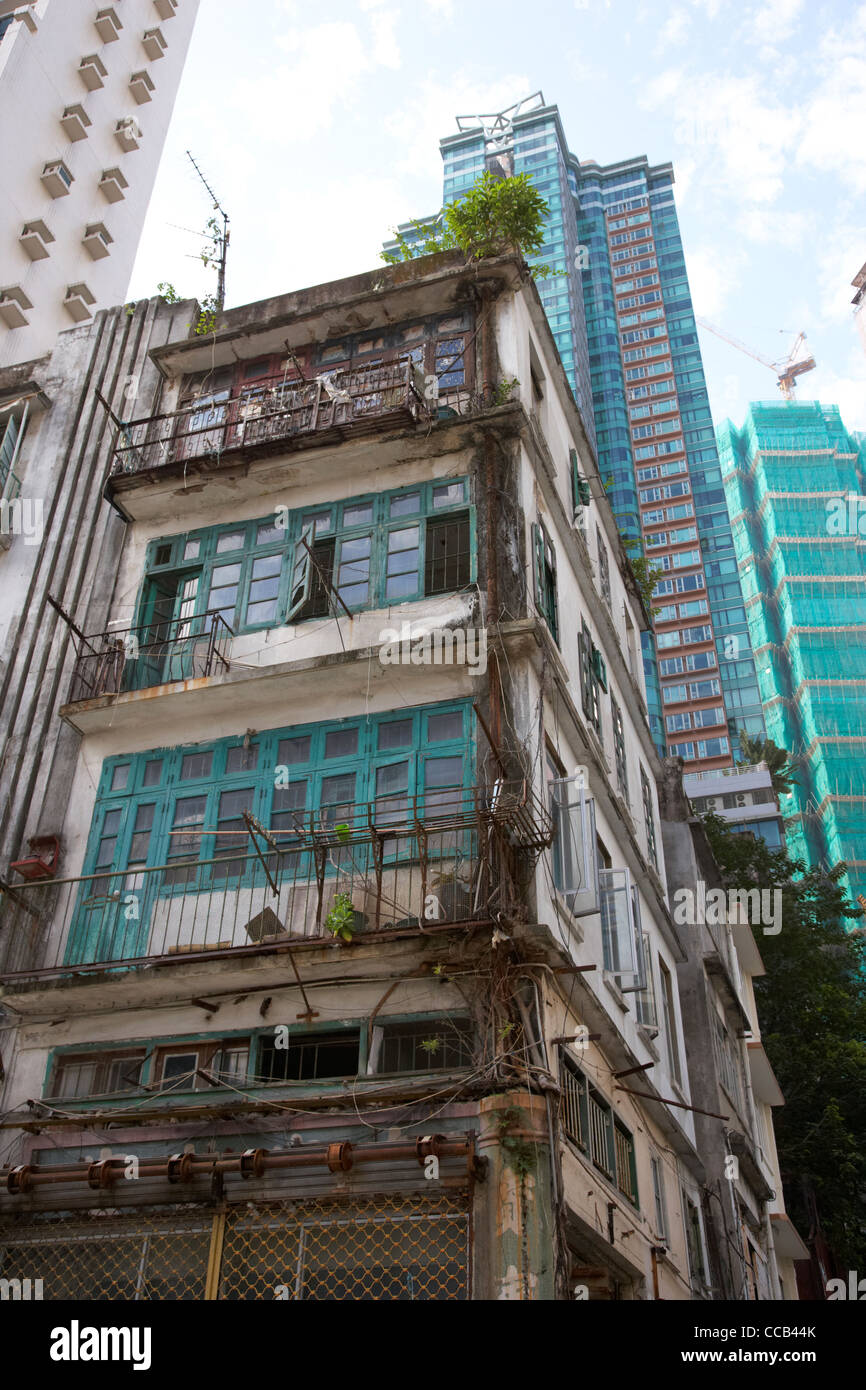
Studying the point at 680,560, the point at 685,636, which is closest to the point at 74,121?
the point at 685,636

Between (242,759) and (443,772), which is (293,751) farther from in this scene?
(443,772)

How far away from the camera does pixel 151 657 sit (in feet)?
54.2

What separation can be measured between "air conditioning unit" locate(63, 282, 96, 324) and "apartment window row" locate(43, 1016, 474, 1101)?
1339 inches

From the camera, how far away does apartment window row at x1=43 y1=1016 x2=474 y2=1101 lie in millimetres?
12320

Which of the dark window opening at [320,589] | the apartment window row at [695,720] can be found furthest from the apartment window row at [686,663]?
the dark window opening at [320,589]

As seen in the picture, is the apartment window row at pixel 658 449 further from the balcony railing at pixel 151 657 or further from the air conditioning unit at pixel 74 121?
the balcony railing at pixel 151 657

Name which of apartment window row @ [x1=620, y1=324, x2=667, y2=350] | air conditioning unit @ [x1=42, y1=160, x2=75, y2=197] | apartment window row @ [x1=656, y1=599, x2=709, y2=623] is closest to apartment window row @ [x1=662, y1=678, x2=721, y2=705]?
apartment window row @ [x1=656, y1=599, x2=709, y2=623]

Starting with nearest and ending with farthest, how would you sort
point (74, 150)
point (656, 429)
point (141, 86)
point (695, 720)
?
1. point (74, 150)
2. point (141, 86)
3. point (695, 720)
4. point (656, 429)

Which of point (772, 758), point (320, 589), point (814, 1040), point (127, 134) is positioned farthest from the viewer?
point (772, 758)

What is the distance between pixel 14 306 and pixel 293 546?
27221 mm

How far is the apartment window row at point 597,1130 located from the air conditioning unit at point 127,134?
44.6 meters

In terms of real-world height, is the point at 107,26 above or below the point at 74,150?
above
